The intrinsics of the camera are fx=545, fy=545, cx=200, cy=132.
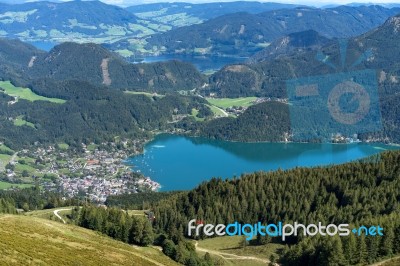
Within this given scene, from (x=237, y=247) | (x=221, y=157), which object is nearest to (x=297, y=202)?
(x=237, y=247)

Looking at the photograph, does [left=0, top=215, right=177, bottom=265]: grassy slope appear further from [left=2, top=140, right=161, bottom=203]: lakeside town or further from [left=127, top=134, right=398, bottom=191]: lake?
[left=127, top=134, right=398, bottom=191]: lake

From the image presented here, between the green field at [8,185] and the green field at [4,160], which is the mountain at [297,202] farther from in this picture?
the green field at [4,160]

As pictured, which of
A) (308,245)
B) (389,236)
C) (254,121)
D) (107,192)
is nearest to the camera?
(389,236)

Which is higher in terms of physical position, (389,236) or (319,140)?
(319,140)

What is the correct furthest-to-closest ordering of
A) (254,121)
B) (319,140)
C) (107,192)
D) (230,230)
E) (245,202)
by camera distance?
(254,121) < (319,140) < (107,192) < (245,202) < (230,230)

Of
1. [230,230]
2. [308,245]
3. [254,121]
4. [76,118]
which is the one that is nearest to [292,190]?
[230,230]

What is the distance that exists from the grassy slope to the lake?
74837mm

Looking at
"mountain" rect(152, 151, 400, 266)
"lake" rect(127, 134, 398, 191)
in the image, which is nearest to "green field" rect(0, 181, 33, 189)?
"lake" rect(127, 134, 398, 191)

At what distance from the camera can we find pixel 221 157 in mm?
156125

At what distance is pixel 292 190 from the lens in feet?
257

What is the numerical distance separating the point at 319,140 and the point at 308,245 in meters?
106

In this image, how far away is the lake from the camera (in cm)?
13500

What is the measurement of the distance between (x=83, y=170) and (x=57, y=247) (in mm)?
104642

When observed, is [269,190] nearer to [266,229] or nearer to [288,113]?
[266,229]
